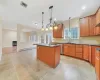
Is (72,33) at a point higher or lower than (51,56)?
higher

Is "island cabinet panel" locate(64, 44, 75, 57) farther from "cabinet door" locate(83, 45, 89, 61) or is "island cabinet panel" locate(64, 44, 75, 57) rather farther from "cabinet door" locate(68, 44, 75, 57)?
"cabinet door" locate(83, 45, 89, 61)

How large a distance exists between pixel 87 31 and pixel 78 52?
136 cm

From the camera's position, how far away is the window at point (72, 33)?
5.57 m

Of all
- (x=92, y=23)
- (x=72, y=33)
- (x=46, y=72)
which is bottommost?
(x=46, y=72)

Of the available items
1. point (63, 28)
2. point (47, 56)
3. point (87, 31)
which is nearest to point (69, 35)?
point (63, 28)

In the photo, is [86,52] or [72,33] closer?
[86,52]

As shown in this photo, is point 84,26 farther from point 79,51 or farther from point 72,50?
point 72,50

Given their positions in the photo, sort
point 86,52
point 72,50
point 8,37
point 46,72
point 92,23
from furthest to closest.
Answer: point 8,37 < point 72,50 < point 92,23 < point 86,52 < point 46,72

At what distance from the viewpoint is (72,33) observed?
5.85m

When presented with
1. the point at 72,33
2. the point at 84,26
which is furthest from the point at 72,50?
the point at 84,26

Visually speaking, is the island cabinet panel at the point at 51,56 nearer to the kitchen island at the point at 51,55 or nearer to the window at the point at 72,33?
the kitchen island at the point at 51,55

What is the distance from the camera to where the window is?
557 centimetres

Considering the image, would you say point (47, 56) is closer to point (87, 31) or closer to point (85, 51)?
point (85, 51)

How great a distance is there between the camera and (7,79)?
7.36 feet
